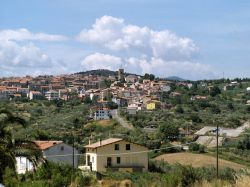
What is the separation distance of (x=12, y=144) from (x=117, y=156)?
128 ft

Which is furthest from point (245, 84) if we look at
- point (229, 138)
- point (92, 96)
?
point (229, 138)

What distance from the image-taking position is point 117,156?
193ft

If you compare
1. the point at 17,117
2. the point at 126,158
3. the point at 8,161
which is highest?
the point at 17,117

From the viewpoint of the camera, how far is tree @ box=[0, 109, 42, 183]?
19.9 metres

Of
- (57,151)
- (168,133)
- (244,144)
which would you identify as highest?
(168,133)

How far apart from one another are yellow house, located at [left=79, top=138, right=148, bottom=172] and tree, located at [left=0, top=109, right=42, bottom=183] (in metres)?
36.7

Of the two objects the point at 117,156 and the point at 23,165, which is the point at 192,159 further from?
the point at 23,165

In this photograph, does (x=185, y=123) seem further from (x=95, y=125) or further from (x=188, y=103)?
(x=188, y=103)

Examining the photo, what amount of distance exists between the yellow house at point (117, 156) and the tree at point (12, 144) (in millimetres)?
36694

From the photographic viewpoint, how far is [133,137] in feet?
240

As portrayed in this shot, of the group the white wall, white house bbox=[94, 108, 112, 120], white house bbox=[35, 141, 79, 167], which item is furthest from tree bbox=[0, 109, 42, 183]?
white house bbox=[94, 108, 112, 120]

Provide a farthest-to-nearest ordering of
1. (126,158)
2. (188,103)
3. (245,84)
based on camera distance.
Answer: (245,84) → (188,103) → (126,158)

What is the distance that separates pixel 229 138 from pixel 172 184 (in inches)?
2338

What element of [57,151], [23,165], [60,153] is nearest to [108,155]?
[60,153]
